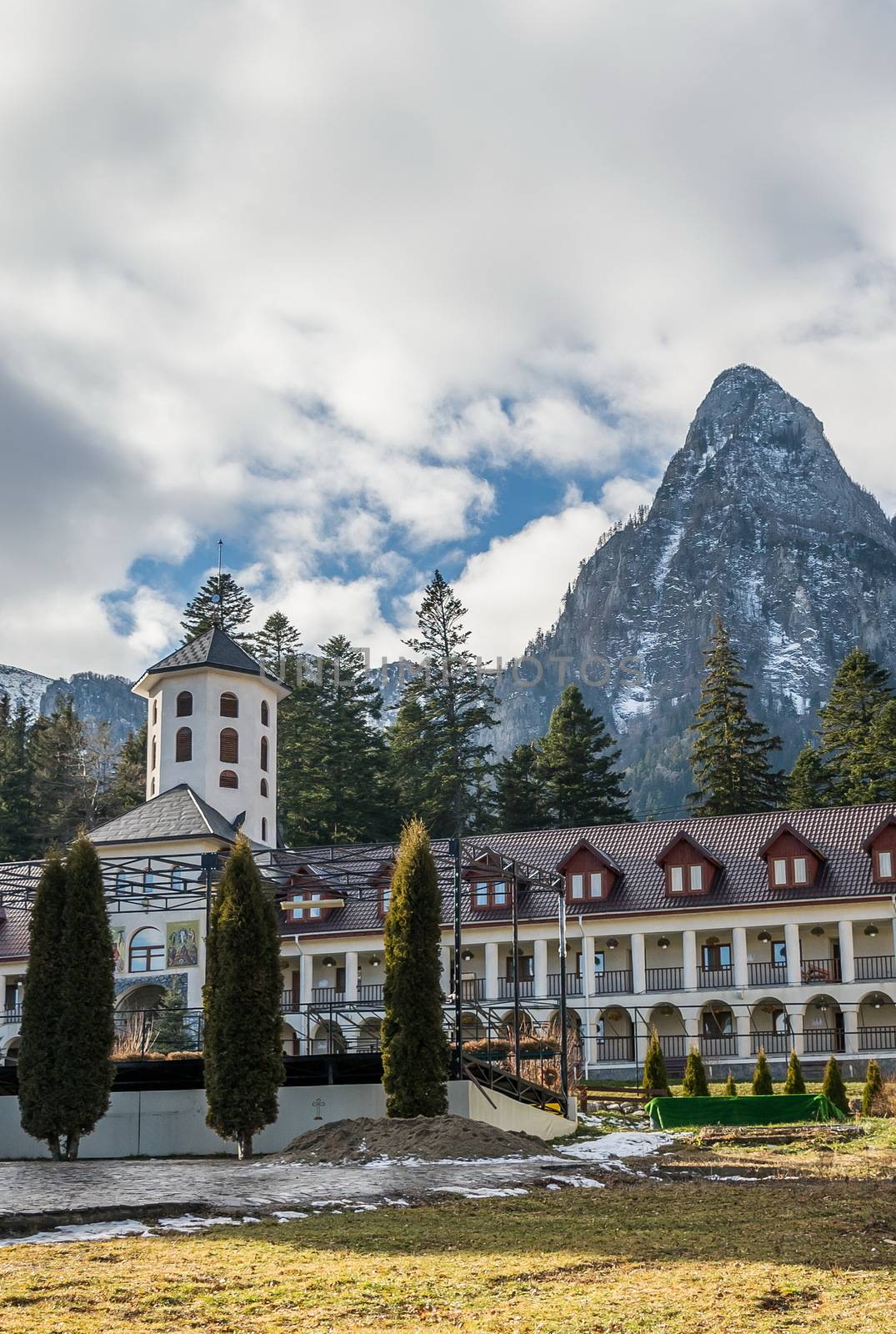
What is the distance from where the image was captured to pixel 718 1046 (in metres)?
47.3

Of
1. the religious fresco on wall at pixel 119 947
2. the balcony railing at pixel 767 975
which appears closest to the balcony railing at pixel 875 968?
the balcony railing at pixel 767 975

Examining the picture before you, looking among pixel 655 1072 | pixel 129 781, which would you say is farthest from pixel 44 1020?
pixel 129 781

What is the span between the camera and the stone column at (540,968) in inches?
1983

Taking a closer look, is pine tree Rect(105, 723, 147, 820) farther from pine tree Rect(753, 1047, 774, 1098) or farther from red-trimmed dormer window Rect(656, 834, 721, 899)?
pine tree Rect(753, 1047, 774, 1098)

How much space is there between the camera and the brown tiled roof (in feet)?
160

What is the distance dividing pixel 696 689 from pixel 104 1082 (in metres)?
169

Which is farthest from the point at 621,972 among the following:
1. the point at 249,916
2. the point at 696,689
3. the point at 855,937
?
the point at 696,689

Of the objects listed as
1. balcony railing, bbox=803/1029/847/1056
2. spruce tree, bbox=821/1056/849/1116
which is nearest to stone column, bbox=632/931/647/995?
balcony railing, bbox=803/1029/847/1056

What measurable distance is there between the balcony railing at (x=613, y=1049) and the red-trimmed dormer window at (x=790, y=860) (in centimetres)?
667

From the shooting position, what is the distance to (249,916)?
2614 cm

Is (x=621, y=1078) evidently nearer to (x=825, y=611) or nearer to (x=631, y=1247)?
(x=631, y=1247)

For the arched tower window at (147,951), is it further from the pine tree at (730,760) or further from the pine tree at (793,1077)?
the pine tree at (730,760)

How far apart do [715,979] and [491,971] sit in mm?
7427

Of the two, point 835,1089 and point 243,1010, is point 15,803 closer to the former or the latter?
point 835,1089
